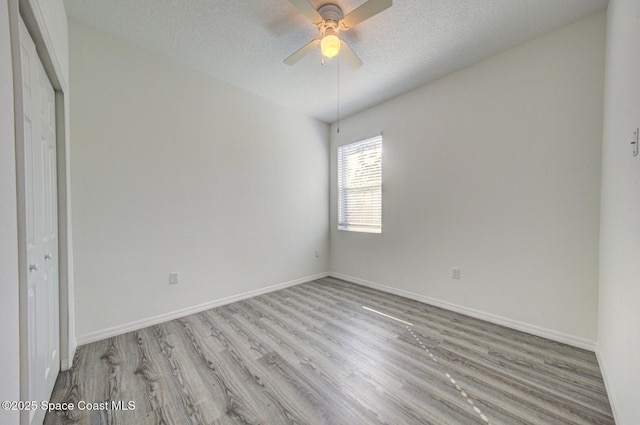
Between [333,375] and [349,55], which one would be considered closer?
[333,375]

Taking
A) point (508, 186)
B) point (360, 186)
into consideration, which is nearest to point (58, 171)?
point (360, 186)

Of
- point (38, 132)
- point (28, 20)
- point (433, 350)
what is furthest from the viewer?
point (433, 350)

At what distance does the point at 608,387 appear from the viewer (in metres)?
1.56

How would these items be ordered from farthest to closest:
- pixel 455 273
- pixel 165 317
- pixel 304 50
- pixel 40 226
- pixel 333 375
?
pixel 455 273, pixel 165 317, pixel 304 50, pixel 333 375, pixel 40 226

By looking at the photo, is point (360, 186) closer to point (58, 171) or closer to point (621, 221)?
point (621, 221)

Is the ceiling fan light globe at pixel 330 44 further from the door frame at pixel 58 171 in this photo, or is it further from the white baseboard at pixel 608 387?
the white baseboard at pixel 608 387

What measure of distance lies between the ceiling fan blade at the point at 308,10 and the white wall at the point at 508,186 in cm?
176

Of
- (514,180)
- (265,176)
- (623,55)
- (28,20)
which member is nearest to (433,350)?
(514,180)

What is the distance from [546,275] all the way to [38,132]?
383 cm

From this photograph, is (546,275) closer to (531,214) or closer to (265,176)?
(531,214)

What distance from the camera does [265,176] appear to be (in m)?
3.42

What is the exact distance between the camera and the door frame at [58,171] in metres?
0.94

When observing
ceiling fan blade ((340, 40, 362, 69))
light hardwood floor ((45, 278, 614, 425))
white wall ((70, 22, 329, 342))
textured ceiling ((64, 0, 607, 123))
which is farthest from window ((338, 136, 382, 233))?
light hardwood floor ((45, 278, 614, 425))

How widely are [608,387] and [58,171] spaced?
3.92 m
